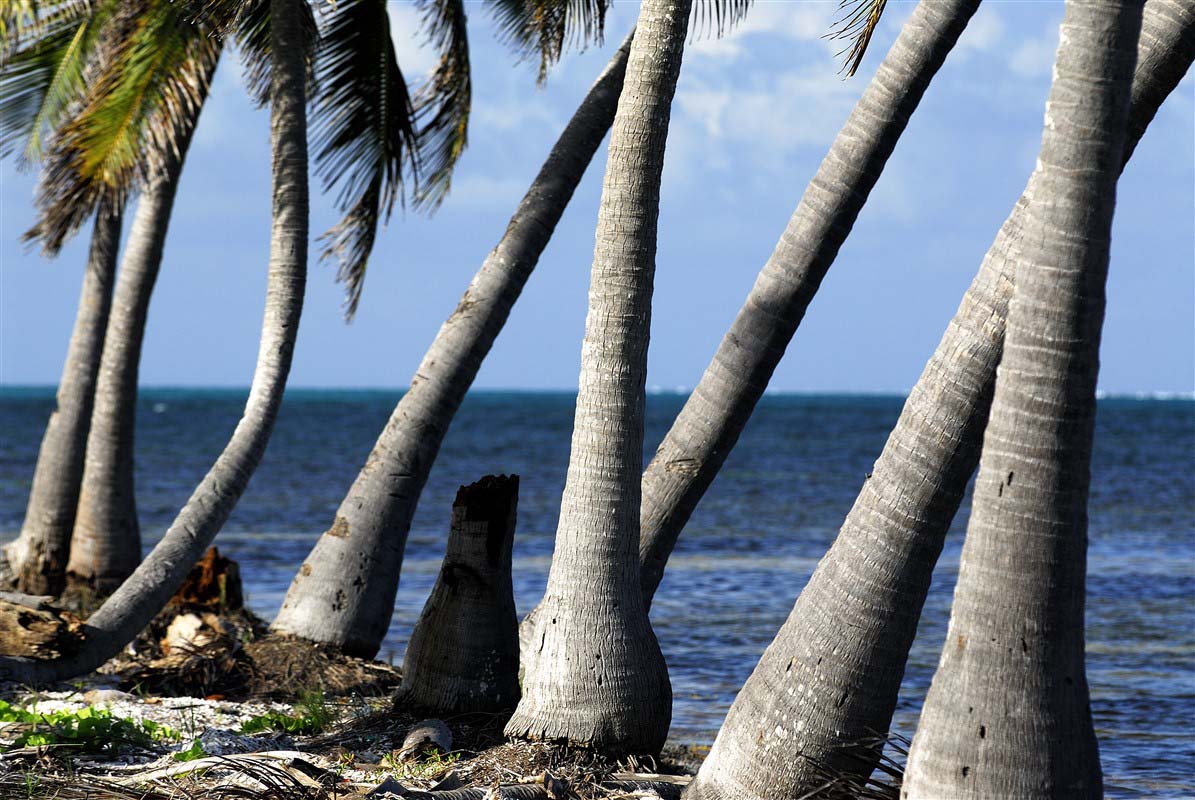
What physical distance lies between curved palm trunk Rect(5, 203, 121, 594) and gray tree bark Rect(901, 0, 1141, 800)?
10.2 m

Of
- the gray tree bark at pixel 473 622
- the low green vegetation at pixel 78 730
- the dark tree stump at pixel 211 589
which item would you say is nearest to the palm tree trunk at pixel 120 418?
the dark tree stump at pixel 211 589

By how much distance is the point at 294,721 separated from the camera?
6.72m

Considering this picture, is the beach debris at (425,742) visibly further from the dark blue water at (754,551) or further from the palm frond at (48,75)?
the palm frond at (48,75)

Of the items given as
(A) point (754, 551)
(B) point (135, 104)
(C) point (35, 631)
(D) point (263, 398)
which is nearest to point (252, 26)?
(B) point (135, 104)

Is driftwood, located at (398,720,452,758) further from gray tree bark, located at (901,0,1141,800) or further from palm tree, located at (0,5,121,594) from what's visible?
palm tree, located at (0,5,121,594)

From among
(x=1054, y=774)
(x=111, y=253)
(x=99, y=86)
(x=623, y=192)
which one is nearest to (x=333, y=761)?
(x=623, y=192)

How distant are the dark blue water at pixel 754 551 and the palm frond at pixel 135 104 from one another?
4623mm

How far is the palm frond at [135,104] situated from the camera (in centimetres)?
881

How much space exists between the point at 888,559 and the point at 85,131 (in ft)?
23.9

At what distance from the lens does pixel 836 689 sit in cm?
442

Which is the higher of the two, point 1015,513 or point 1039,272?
point 1039,272

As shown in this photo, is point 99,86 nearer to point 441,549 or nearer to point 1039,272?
point 1039,272

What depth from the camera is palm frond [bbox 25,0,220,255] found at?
8.81m

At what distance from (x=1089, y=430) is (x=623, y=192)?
2819 millimetres
